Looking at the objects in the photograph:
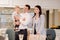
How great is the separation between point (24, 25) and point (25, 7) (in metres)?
0.39

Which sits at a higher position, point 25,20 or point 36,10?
point 36,10

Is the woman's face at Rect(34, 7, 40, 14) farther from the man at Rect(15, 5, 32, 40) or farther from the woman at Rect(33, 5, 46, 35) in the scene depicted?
the man at Rect(15, 5, 32, 40)

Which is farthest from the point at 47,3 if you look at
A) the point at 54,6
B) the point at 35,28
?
the point at 35,28

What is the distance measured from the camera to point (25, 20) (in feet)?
8.54

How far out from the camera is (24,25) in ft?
8.49

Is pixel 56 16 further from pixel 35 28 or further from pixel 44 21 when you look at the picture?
pixel 35 28

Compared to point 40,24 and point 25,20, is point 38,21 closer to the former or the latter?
point 40,24

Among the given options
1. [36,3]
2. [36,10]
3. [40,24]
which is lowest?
[40,24]

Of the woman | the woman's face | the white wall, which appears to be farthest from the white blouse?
the white wall

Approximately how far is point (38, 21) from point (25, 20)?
29 cm

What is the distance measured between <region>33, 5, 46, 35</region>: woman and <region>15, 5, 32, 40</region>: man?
135mm

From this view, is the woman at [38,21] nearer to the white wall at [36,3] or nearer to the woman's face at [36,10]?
the woman's face at [36,10]

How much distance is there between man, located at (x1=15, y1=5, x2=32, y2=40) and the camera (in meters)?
2.58

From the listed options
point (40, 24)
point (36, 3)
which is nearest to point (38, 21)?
point (40, 24)
